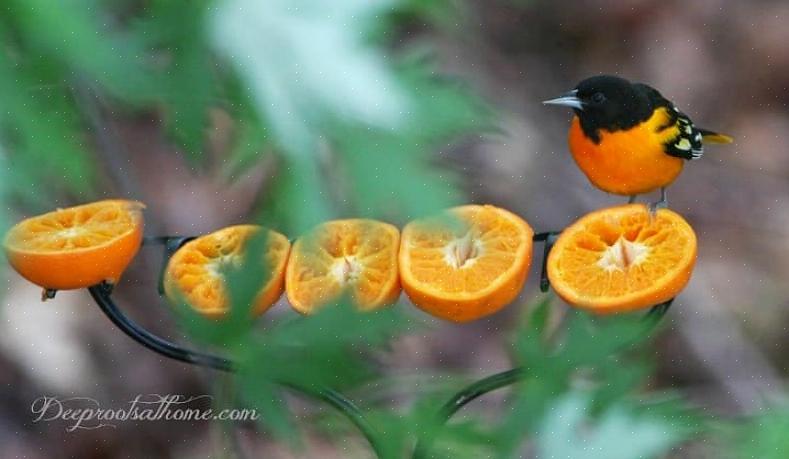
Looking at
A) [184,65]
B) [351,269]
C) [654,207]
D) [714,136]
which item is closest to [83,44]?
[184,65]

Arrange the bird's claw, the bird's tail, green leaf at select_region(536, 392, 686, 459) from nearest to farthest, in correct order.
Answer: green leaf at select_region(536, 392, 686, 459) < the bird's claw < the bird's tail

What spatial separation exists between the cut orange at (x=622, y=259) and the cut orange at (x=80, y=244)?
289 mm

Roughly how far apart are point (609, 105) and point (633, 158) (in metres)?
0.05

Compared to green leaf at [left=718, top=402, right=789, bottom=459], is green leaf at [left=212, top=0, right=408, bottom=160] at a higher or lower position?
higher

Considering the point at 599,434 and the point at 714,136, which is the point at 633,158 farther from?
the point at 599,434

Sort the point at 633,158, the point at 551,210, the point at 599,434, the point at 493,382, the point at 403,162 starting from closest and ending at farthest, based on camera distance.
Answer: the point at 403,162, the point at 599,434, the point at 493,382, the point at 633,158, the point at 551,210

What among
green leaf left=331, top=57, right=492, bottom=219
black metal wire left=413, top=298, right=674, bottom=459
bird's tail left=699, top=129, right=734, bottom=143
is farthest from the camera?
bird's tail left=699, top=129, right=734, bottom=143

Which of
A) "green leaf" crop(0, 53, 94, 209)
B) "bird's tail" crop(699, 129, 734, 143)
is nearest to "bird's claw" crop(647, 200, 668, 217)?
"bird's tail" crop(699, 129, 734, 143)

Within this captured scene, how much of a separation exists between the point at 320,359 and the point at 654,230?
0.52 metres

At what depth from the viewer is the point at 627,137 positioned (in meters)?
0.83

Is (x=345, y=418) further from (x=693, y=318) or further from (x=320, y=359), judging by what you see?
(x=693, y=318)

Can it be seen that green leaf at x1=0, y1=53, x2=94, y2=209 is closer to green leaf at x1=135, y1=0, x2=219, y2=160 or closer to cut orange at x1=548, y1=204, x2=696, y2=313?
green leaf at x1=135, y1=0, x2=219, y2=160

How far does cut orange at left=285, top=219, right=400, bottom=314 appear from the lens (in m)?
0.62

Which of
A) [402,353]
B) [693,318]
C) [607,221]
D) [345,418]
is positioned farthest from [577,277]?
[693,318]
